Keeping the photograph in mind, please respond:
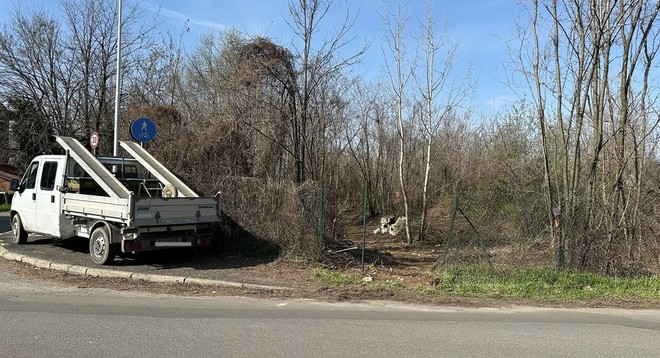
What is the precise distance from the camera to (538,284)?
9.52 meters

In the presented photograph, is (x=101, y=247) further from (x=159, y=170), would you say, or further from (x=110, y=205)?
(x=159, y=170)

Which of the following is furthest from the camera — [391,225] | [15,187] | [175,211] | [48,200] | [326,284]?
[391,225]

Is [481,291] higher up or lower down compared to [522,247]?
lower down

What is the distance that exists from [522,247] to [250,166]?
6.80 metres

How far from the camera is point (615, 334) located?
255 inches

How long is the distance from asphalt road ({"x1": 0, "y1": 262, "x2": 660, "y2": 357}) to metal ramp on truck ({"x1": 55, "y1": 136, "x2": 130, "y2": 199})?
88.9 inches

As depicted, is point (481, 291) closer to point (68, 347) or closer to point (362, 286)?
point (362, 286)

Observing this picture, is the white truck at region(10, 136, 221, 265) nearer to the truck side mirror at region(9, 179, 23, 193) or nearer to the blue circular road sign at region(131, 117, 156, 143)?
the truck side mirror at region(9, 179, 23, 193)

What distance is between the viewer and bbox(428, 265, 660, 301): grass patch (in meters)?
8.95

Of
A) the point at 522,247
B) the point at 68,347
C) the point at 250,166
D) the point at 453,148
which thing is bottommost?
the point at 68,347

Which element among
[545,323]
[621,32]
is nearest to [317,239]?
[545,323]

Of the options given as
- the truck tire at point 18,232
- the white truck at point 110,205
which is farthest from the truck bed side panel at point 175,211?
the truck tire at point 18,232

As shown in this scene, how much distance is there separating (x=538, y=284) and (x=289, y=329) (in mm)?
5436

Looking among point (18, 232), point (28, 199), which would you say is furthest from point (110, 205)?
point (18, 232)
